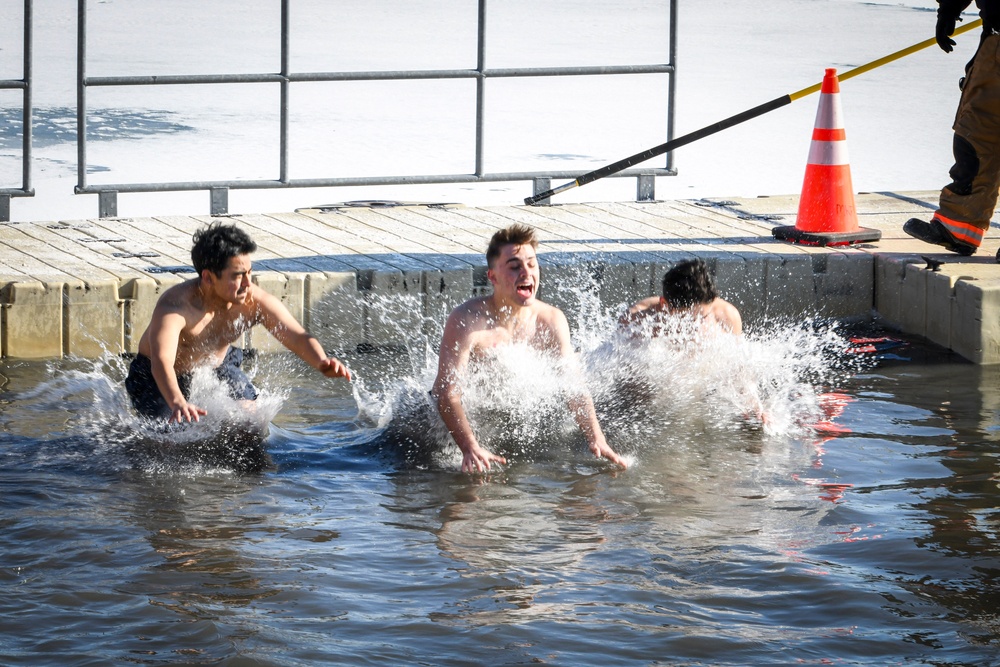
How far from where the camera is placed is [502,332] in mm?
5832

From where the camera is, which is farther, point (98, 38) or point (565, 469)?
point (98, 38)

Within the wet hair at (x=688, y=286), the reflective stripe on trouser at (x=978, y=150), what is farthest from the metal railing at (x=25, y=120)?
the reflective stripe on trouser at (x=978, y=150)

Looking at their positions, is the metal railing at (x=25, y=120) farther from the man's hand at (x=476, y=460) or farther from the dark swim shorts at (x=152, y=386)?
the man's hand at (x=476, y=460)

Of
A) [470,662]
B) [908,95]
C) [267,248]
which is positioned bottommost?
[470,662]

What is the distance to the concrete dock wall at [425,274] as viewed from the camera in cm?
705

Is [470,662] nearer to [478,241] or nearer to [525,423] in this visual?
[525,423]

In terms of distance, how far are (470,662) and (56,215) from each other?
680 centimetres

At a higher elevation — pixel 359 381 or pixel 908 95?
pixel 908 95

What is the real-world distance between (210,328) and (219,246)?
1.56 feet

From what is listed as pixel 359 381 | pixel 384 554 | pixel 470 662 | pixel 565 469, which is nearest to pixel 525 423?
pixel 565 469

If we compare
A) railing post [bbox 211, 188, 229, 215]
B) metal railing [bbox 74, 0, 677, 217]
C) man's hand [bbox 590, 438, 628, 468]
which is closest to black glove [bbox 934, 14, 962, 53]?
metal railing [bbox 74, 0, 677, 217]

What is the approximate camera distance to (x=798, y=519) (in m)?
5.09

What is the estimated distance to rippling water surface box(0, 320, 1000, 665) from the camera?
4066 mm

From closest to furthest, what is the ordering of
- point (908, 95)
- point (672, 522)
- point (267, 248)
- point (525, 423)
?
point (672, 522)
point (525, 423)
point (267, 248)
point (908, 95)
